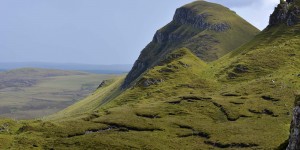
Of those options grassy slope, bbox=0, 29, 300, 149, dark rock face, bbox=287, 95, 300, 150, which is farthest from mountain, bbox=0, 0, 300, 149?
dark rock face, bbox=287, 95, 300, 150

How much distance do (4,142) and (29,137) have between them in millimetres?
8577

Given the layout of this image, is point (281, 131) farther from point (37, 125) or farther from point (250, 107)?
point (37, 125)

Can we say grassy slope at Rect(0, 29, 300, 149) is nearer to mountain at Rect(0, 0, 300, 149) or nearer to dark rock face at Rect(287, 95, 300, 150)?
mountain at Rect(0, 0, 300, 149)

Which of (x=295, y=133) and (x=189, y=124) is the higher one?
(x=295, y=133)

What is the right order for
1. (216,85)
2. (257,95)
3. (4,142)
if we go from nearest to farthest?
(4,142)
(257,95)
(216,85)

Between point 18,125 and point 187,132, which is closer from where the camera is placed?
point 187,132

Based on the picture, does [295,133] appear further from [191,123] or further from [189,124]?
[191,123]

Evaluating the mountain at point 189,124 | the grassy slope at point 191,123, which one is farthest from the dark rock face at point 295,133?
the grassy slope at point 191,123

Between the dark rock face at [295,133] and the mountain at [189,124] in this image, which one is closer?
the dark rock face at [295,133]

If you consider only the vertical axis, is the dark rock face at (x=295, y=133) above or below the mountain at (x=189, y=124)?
above

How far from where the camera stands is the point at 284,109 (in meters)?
148

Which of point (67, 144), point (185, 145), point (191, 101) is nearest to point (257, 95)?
point (191, 101)

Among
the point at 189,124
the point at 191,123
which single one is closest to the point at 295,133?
the point at 189,124

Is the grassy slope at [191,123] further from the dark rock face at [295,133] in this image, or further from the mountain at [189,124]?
the dark rock face at [295,133]
